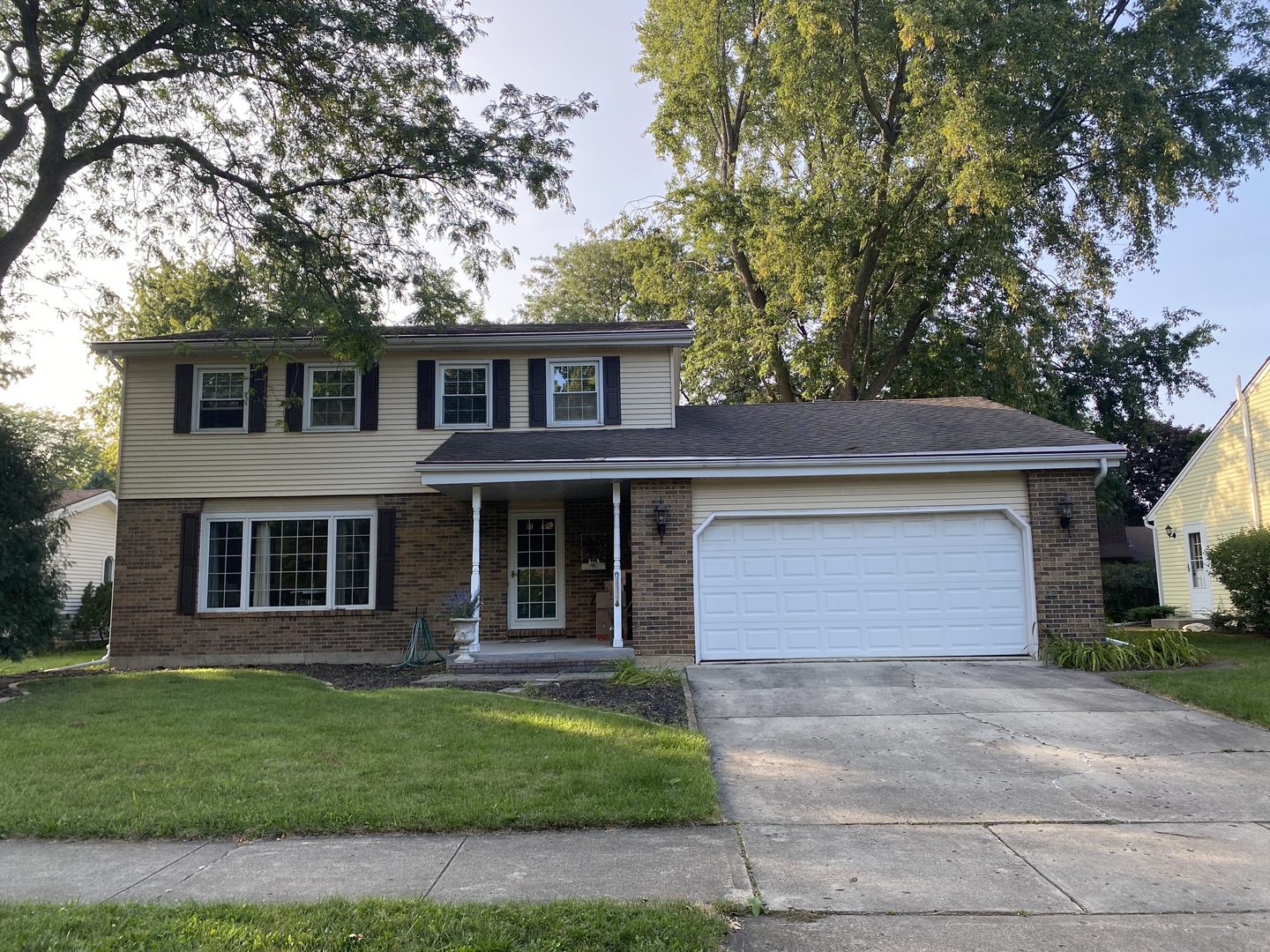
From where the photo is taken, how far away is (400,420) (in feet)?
45.5

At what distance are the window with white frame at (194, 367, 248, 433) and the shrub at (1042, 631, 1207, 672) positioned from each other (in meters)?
13.0

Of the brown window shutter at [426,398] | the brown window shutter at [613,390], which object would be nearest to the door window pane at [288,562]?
the brown window shutter at [426,398]

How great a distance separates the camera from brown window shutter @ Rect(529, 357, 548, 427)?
45.6 feet

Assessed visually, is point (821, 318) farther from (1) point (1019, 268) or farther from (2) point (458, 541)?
(2) point (458, 541)

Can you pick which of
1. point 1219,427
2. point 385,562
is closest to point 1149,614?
point 1219,427

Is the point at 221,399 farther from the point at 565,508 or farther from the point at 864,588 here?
the point at 864,588

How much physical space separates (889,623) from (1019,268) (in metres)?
11.7

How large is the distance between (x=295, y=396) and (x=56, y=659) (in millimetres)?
8667

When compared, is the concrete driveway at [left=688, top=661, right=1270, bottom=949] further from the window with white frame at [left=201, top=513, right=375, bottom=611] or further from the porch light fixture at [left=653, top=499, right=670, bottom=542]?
the window with white frame at [left=201, top=513, right=375, bottom=611]

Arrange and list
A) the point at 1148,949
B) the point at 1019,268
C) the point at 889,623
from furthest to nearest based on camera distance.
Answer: the point at 1019,268 < the point at 889,623 < the point at 1148,949

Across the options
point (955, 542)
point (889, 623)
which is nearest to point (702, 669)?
point (889, 623)

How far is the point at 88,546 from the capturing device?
24.3 metres

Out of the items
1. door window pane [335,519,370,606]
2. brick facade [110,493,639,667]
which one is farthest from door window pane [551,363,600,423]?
door window pane [335,519,370,606]

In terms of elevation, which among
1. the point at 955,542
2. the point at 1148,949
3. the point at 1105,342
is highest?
the point at 1105,342
